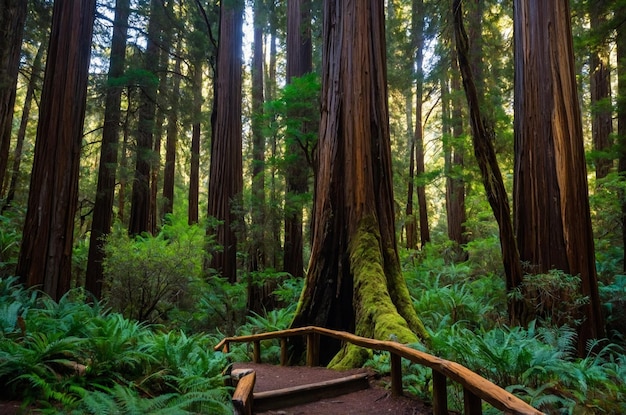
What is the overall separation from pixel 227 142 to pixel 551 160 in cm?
987

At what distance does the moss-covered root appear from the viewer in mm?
5168

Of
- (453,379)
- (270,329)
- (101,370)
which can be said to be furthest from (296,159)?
(453,379)

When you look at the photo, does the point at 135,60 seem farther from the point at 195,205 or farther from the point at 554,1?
the point at 554,1

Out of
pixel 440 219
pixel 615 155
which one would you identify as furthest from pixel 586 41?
pixel 440 219

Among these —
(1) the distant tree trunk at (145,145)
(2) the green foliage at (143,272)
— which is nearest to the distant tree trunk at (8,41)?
(2) the green foliage at (143,272)

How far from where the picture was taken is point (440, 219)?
112 ft

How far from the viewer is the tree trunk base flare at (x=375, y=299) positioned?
5.25 metres

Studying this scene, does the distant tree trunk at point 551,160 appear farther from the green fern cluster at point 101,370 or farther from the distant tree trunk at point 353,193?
the green fern cluster at point 101,370

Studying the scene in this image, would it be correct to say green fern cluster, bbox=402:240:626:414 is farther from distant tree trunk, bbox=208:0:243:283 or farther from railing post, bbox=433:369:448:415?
distant tree trunk, bbox=208:0:243:283

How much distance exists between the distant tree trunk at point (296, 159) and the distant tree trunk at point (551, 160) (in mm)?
4883

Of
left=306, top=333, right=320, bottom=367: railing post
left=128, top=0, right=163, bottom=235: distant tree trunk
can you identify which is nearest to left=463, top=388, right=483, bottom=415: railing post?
left=306, top=333, right=320, bottom=367: railing post

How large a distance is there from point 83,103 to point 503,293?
926 centimetres

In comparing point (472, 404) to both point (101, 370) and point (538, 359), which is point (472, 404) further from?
point (101, 370)

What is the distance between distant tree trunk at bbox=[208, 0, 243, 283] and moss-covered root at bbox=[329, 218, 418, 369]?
7033mm
